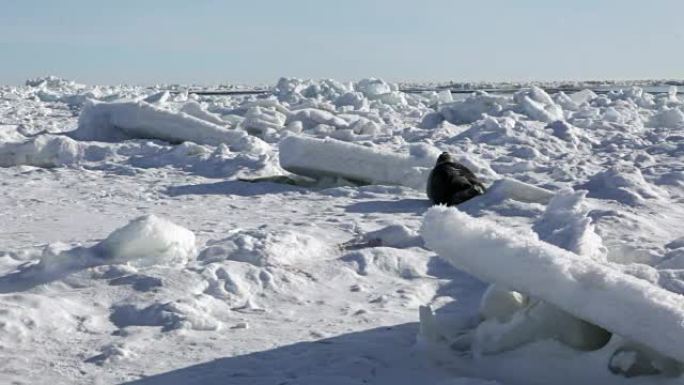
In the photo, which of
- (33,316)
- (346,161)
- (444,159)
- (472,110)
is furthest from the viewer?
(472,110)

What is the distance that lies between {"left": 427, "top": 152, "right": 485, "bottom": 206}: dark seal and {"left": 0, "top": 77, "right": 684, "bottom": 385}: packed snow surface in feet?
0.66

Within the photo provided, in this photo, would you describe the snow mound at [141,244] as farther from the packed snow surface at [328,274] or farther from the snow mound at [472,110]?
the snow mound at [472,110]

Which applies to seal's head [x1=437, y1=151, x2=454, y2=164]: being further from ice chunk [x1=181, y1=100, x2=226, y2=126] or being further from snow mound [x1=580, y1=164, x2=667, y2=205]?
ice chunk [x1=181, y1=100, x2=226, y2=126]

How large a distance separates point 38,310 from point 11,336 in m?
0.25

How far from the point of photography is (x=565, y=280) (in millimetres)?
2559

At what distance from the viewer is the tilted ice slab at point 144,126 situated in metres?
10.7

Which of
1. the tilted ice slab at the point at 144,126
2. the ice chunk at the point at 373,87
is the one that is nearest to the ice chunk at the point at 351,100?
the ice chunk at the point at 373,87

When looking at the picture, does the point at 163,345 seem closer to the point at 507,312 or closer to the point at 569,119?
the point at 507,312

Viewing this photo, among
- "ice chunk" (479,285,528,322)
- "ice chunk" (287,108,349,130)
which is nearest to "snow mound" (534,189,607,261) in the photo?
"ice chunk" (479,285,528,322)

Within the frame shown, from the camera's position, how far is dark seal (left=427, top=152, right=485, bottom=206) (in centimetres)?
661

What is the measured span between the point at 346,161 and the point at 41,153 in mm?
3569

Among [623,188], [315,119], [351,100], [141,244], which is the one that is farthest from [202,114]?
[141,244]

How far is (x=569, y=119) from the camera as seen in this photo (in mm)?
16531

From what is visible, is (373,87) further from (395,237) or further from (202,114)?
(395,237)
